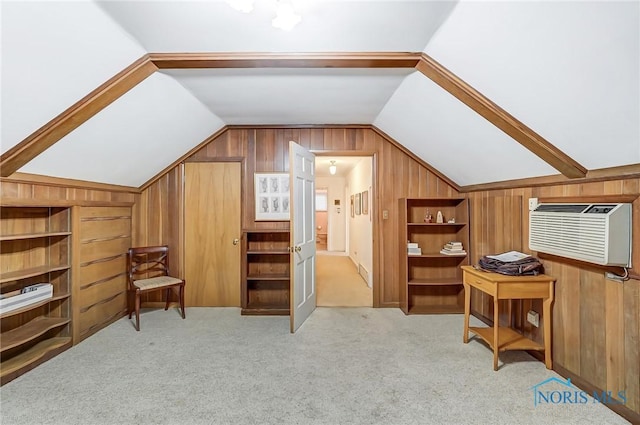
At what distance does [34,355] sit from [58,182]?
57.9 inches

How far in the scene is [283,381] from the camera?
7.23ft

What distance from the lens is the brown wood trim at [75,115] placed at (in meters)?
2.07

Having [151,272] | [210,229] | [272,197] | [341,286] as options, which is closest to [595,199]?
[272,197]

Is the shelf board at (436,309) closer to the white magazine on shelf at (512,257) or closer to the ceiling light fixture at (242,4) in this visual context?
the white magazine on shelf at (512,257)

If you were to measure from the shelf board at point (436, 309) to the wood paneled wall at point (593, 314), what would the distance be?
2.93ft

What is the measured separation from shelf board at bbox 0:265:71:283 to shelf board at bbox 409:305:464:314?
12.2 feet

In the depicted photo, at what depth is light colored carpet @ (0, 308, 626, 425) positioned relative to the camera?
185cm

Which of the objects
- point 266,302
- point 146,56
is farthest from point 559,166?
point 266,302

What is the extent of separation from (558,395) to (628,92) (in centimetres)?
197

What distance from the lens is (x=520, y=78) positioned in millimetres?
1778

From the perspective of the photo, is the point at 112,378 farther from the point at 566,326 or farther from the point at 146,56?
the point at 566,326

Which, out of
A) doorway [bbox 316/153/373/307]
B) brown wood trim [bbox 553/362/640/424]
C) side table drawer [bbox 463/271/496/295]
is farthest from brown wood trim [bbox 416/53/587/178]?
doorway [bbox 316/153/373/307]

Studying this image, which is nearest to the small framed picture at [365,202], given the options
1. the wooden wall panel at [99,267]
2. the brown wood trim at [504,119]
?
the brown wood trim at [504,119]

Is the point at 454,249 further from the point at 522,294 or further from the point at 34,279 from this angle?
the point at 34,279
